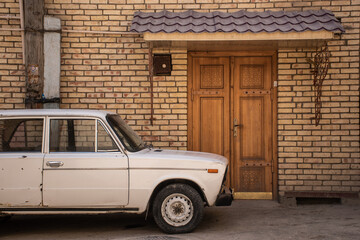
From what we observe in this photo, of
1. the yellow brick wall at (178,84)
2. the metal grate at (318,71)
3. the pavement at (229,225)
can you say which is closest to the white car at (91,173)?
the pavement at (229,225)

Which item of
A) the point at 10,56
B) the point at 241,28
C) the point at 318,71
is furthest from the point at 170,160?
the point at 10,56

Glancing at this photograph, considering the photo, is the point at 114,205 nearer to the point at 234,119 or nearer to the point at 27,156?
the point at 27,156

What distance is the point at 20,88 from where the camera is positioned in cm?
773

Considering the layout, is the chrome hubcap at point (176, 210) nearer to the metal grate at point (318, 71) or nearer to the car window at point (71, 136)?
the car window at point (71, 136)

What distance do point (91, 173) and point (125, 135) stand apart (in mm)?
708

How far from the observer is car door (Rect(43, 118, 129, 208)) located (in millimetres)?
5531

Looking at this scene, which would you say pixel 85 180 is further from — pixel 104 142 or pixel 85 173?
pixel 104 142

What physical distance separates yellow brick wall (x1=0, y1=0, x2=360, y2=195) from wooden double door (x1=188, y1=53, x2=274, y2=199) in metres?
0.24

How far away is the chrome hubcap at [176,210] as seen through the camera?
571 centimetres

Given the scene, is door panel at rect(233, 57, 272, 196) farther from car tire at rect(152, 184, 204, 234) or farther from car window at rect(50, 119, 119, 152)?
car window at rect(50, 119, 119, 152)

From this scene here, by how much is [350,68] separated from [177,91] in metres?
A: 3.01

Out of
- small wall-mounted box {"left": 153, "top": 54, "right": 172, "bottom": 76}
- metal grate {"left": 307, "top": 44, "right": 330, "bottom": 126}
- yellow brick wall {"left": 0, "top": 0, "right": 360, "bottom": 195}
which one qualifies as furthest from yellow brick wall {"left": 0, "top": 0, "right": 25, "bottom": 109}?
metal grate {"left": 307, "top": 44, "right": 330, "bottom": 126}

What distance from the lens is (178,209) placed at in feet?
18.8

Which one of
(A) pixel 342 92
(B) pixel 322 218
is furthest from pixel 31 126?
(A) pixel 342 92
